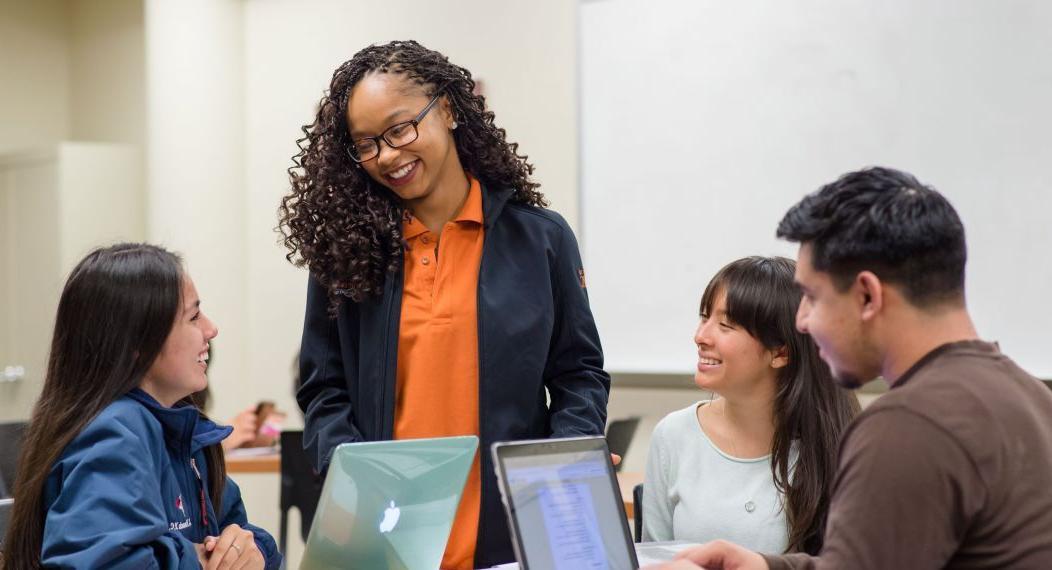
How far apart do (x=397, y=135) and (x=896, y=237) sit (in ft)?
3.22

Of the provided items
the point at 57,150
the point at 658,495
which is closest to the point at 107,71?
the point at 57,150

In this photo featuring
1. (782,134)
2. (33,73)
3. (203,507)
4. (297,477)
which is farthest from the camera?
(33,73)

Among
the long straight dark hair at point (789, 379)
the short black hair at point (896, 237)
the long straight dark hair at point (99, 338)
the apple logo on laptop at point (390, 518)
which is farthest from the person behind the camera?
the long straight dark hair at point (789, 379)

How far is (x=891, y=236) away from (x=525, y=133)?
3.76 metres

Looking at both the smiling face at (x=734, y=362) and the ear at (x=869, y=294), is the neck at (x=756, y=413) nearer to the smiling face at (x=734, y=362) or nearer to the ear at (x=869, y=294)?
the smiling face at (x=734, y=362)

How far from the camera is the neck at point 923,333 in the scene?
1269 millimetres

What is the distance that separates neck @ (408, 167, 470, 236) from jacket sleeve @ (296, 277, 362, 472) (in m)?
0.21

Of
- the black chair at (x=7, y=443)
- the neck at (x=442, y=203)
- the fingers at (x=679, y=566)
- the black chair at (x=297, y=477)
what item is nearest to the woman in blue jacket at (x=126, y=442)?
the neck at (x=442, y=203)

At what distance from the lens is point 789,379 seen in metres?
2.16

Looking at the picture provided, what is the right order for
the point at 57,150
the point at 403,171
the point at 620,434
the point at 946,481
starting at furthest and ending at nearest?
the point at 57,150, the point at 620,434, the point at 403,171, the point at 946,481

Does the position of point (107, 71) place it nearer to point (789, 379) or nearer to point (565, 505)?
point (789, 379)

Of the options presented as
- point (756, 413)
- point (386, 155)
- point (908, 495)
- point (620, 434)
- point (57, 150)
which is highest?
point (57, 150)

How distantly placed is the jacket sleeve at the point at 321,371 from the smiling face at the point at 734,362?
0.65 m

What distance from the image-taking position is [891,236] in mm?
1255
